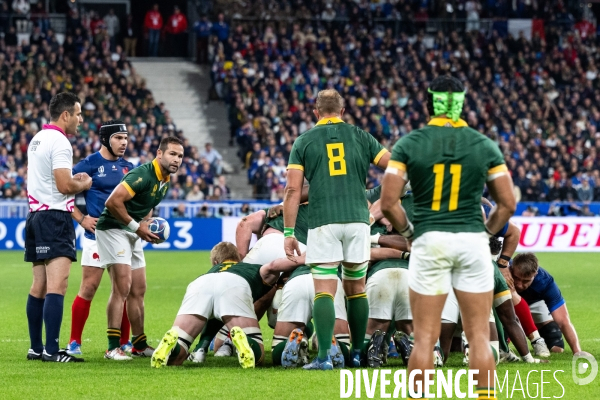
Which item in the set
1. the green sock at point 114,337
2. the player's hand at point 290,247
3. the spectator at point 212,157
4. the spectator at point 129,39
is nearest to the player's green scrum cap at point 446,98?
the player's hand at point 290,247

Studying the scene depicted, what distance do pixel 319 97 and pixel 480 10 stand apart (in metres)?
31.1

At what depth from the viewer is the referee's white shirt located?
343 inches

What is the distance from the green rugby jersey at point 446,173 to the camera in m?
6.04

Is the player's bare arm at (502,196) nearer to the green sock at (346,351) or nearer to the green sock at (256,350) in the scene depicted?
the green sock at (346,351)

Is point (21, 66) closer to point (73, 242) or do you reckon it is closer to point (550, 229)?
point (550, 229)

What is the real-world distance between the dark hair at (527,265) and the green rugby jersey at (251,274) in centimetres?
236

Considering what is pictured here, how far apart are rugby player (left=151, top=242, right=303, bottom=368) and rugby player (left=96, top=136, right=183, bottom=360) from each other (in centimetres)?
78

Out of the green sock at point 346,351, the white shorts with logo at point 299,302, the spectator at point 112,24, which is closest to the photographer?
the green sock at point 346,351

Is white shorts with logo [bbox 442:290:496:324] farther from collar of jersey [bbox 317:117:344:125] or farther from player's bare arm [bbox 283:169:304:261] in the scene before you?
collar of jersey [bbox 317:117:344:125]

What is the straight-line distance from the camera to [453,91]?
625cm

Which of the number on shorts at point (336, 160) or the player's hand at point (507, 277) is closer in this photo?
the number on shorts at point (336, 160)

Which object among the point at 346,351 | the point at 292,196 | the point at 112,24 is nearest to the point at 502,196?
the point at 292,196

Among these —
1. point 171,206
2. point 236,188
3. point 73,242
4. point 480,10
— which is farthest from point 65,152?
point 480,10

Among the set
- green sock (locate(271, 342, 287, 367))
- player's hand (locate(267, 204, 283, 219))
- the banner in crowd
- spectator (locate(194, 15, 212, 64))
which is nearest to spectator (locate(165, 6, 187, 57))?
spectator (locate(194, 15, 212, 64))
